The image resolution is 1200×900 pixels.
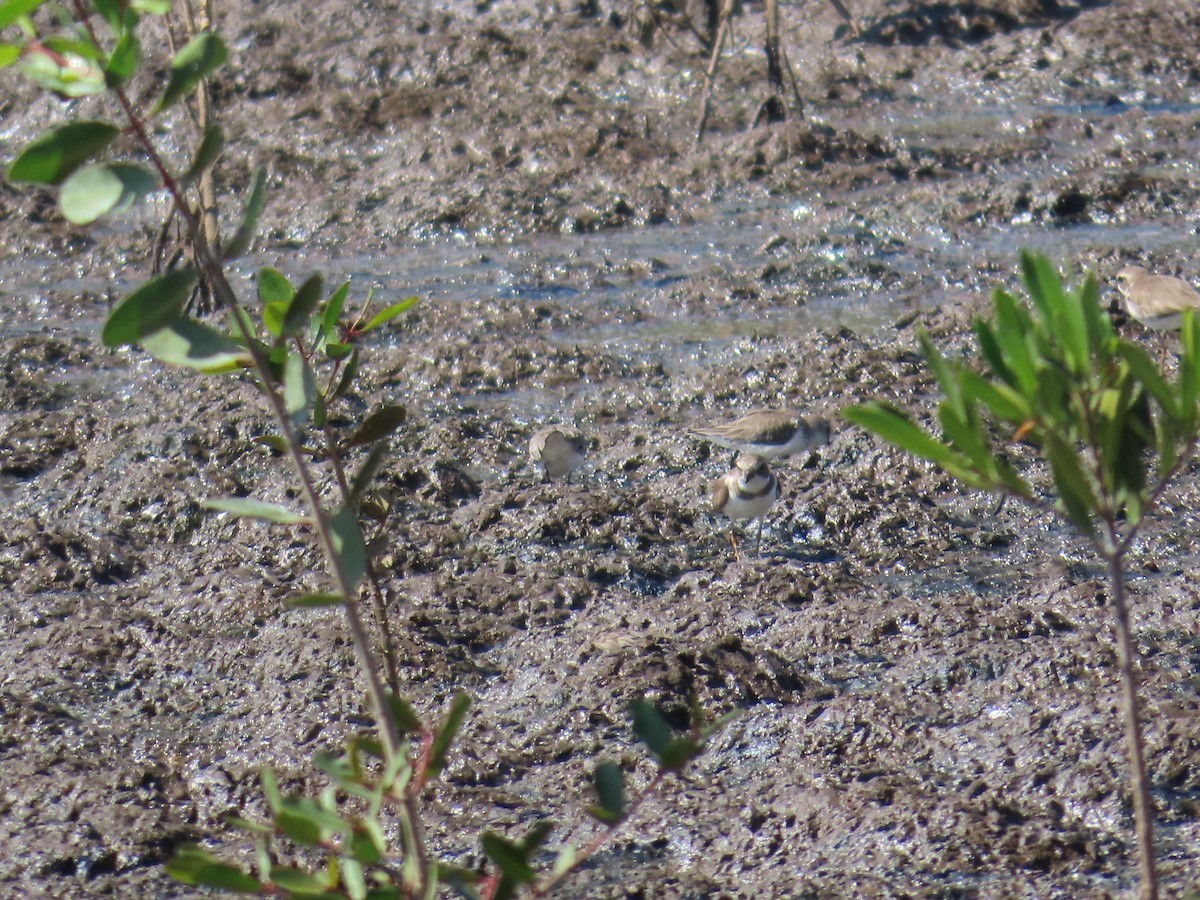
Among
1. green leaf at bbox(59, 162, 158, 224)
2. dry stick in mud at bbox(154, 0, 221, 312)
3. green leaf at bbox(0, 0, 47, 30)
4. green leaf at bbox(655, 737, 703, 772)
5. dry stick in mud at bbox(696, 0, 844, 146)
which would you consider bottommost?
dry stick in mud at bbox(696, 0, 844, 146)

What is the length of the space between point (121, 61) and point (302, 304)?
1.31 ft

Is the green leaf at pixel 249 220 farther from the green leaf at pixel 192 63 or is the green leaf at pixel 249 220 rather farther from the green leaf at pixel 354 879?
the green leaf at pixel 354 879

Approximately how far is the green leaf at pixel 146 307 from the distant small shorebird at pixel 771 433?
3.87 meters

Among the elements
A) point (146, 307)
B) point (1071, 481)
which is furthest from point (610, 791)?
point (146, 307)

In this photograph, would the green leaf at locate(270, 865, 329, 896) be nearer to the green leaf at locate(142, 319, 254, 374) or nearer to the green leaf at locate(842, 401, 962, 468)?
the green leaf at locate(142, 319, 254, 374)

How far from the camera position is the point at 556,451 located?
Answer: 5699 millimetres

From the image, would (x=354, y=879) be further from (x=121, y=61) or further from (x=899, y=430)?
(x=121, y=61)

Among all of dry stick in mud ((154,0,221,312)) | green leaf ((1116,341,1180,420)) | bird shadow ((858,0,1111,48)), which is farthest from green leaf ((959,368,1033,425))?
bird shadow ((858,0,1111,48))

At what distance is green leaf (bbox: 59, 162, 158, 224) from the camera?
1.74 metres

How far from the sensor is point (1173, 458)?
6.35ft

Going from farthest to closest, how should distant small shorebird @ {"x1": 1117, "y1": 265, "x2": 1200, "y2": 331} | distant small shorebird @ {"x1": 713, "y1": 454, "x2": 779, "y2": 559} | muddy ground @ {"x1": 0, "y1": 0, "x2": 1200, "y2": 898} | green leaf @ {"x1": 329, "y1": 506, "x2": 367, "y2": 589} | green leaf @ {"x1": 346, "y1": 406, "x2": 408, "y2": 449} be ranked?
distant small shorebird @ {"x1": 1117, "y1": 265, "x2": 1200, "y2": 331} → distant small shorebird @ {"x1": 713, "y1": 454, "x2": 779, "y2": 559} → muddy ground @ {"x1": 0, "y1": 0, "x2": 1200, "y2": 898} → green leaf @ {"x1": 346, "y1": 406, "x2": 408, "y2": 449} → green leaf @ {"x1": 329, "y1": 506, "x2": 367, "y2": 589}

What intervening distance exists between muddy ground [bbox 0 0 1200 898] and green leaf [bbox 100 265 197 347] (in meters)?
1.57

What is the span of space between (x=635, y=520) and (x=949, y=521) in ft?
3.97

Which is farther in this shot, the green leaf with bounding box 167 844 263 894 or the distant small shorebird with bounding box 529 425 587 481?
the distant small shorebird with bounding box 529 425 587 481
